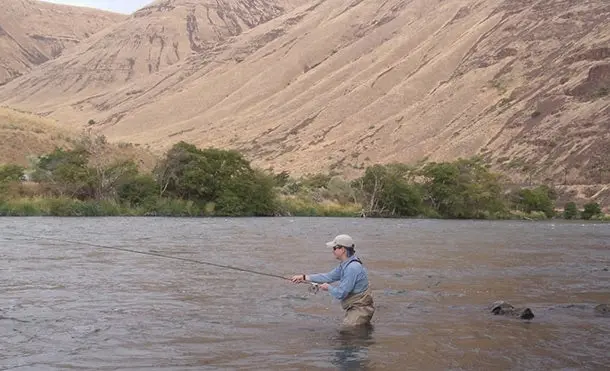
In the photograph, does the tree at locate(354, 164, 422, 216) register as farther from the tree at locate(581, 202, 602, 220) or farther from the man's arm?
the man's arm

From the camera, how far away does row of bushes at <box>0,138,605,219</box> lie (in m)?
49.6

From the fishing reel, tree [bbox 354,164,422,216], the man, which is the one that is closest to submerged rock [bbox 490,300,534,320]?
the man

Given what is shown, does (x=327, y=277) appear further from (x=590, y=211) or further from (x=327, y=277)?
(x=590, y=211)

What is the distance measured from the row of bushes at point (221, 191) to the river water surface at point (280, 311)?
23826 millimetres

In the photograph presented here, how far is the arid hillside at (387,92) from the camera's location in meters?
87.2

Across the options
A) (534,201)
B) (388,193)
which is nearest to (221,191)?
(388,193)

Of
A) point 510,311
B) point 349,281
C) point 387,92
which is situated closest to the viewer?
point 349,281

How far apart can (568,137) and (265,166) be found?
38851 millimetres

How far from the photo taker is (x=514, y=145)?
85500 millimetres

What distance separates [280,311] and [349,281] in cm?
256

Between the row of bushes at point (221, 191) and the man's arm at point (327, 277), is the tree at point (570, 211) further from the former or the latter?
the man's arm at point (327, 277)

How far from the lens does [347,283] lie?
1140 centimetres

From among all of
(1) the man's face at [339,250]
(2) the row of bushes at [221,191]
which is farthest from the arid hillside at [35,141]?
(1) the man's face at [339,250]

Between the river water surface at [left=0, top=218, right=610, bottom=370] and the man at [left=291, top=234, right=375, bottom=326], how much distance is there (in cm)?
32
